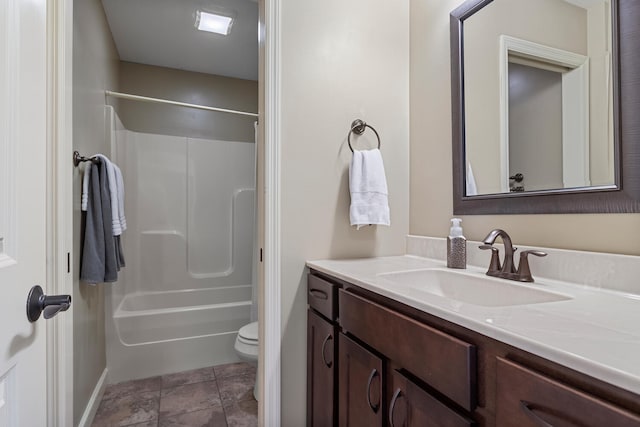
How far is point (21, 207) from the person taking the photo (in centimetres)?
55

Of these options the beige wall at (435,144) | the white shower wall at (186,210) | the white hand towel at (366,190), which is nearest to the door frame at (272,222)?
the white hand towel at (366,190)

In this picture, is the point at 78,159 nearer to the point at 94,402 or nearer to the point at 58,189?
the point at 58,189

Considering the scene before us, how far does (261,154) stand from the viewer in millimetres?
1448

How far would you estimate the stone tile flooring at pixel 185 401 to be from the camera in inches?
67.6

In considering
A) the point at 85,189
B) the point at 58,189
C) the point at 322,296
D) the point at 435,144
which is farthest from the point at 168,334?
the point at 435,144

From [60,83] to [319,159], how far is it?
3.30 feet

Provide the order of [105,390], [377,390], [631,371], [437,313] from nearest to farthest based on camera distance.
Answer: [631,371] → [437,313] → [377,390] → [105,390]

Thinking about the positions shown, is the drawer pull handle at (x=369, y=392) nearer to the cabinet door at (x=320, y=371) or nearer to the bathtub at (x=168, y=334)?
the cabinet door at (x=320, y=371)

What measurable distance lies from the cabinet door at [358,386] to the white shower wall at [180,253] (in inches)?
63.4

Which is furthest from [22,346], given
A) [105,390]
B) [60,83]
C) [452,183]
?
[105,390]

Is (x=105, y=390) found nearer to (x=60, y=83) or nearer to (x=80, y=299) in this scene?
(x=80, y=299)

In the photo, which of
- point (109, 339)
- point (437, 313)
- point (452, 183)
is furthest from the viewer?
point (109, 339)

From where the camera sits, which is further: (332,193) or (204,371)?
(204,371)

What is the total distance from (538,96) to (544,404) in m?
1.00
